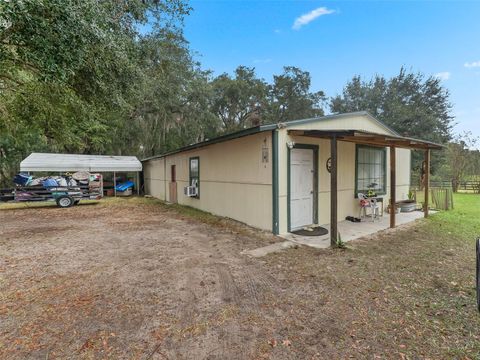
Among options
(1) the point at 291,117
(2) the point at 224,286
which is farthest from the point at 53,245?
(1) the point at 291,117

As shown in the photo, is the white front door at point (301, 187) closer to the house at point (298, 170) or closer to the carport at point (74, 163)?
the house at point (298, 170)

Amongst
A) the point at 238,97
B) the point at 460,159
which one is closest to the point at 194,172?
the point at 238,97

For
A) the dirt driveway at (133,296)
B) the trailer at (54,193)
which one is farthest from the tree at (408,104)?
the trailer at (54,193)

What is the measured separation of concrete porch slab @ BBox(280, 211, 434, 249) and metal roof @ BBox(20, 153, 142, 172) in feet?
39.8

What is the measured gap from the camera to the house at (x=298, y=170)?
5.50 m

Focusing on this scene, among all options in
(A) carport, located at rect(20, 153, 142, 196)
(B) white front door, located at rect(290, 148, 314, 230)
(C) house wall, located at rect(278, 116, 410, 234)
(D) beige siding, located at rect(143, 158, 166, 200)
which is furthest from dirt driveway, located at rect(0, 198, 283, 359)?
(A) carport, located at rect(20, 153, 142, 196)

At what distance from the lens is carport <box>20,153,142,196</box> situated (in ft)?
42.0

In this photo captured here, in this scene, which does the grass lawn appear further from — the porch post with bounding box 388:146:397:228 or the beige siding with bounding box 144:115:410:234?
the beige siding with bounding box 144:115:410:234

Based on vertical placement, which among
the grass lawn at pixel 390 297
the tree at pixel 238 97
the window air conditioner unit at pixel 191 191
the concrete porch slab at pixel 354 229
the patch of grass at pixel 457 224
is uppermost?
the tree at pixel 238 97

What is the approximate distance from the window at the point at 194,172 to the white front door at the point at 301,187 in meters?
4.25

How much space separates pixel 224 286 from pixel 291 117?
24.5 m

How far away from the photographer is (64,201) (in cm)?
1030

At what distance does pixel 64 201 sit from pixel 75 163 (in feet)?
13.6

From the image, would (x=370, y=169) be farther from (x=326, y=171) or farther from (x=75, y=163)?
(x=75, y=163)
